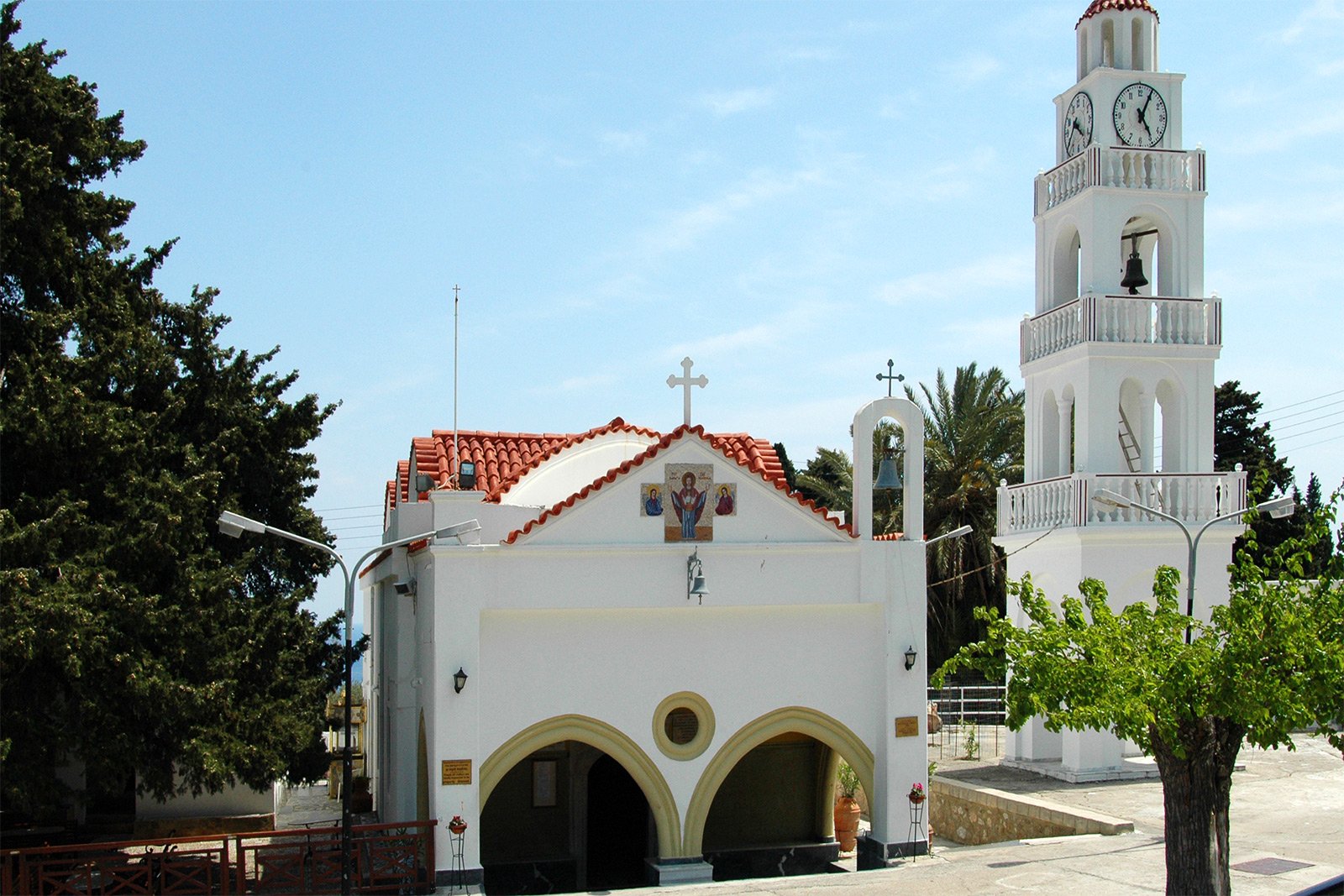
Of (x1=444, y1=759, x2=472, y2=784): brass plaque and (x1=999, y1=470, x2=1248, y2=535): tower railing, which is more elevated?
(x1=999, y1=470, x2=1248, y2=535): tower railing

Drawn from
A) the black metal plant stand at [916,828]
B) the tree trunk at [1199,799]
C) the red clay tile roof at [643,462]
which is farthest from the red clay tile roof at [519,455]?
the tree trunk at [1199,799]

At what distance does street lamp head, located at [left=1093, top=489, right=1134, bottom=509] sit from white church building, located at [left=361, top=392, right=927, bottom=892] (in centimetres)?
406

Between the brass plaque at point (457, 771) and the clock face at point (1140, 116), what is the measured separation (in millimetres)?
16337

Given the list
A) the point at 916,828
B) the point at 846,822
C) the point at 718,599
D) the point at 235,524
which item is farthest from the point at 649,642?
the point at 846,822

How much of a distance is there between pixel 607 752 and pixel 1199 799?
7.56 m

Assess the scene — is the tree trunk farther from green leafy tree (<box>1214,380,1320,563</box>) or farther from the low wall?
green leafy tree (<box>1214,380,1320,563</box>)

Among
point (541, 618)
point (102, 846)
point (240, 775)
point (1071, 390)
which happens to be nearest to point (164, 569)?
point (240, 775)

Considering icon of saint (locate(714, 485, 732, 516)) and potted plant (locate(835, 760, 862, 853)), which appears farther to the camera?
potted plant (locate(835, 760, 862, 853))

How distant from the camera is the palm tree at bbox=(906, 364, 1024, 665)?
33812 millimetres

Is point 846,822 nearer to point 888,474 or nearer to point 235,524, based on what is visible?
point 888,474

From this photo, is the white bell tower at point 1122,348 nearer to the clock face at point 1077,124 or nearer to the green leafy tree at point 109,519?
the clock face at point 1077,124

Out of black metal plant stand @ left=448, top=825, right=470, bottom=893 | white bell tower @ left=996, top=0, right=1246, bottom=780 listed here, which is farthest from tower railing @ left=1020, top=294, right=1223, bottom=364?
black metal plant stand @ left=448, top=825, right=470, bottom=893

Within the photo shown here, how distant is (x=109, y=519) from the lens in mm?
17812

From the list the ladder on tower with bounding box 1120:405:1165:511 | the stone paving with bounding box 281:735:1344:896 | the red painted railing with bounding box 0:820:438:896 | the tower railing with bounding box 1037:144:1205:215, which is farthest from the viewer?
the ladder on tower with bounding box 1120:405:1165:511
